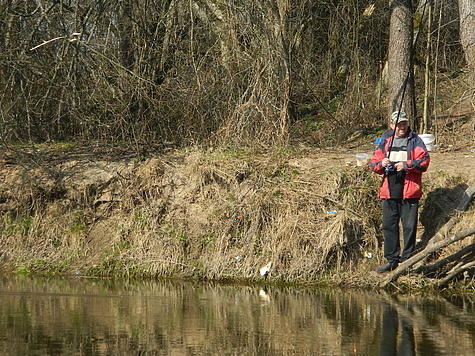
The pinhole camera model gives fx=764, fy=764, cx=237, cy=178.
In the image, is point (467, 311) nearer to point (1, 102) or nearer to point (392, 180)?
point (392, 180)

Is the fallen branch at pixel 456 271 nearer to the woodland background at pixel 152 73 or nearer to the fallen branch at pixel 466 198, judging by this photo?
the fallen branch at pixel 466 198

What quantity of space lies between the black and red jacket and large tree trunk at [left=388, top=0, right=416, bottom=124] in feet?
13.1

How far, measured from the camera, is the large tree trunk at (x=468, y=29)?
15.4 meters

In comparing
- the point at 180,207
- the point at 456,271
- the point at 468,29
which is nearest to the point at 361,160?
the point at 456,271

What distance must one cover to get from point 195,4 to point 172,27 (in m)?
0.69

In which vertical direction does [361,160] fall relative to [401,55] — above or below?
below

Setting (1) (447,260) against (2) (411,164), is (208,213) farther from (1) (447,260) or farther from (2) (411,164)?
(1) (447,260)

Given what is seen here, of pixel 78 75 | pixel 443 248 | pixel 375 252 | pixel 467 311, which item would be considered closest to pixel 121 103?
pixel 78 75

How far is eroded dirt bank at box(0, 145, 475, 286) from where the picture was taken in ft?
36.7

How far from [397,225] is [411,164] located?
0.93 m

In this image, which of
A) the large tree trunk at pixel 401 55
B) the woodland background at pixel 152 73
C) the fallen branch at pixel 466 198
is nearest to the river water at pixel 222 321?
the fallen branch at pixel 466 198

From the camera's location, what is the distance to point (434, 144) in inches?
565

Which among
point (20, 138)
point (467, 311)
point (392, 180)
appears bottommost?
point (467, 311)

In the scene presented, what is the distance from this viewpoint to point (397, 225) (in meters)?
10.7
